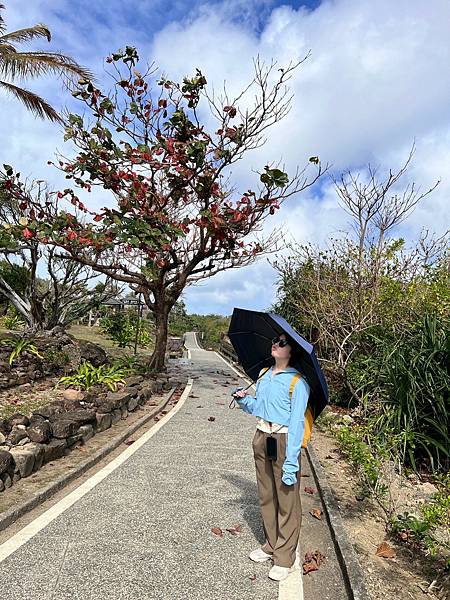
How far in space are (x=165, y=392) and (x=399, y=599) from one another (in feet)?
30.4

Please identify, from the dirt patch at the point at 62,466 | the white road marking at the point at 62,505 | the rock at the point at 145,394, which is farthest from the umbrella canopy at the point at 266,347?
the rock at the point at 145,394

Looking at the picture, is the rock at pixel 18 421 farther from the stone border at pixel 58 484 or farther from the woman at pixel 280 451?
the woman at pixel 280 451

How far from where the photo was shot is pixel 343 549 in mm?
3994

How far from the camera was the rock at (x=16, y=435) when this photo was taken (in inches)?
227

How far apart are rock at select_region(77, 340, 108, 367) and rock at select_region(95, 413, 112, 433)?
4.40m

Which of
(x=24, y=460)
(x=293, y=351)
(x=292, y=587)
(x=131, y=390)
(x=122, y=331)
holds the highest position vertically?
(x=122, y=331)

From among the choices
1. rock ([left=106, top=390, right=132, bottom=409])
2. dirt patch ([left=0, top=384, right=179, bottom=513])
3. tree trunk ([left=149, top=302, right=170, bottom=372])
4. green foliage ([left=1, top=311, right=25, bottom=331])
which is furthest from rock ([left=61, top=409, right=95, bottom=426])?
green foliage ([left=1, top=311, right=25, bottom=331])

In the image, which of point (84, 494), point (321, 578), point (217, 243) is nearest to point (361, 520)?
point (321, 578)

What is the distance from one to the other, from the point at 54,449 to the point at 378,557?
3711mm

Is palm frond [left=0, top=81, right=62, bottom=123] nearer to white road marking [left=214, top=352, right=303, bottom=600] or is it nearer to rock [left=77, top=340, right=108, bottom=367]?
rock [left=77, top=340, right=108, bottom=367]

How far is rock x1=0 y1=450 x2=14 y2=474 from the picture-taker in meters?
4.89

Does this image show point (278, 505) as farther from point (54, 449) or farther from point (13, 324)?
point (13, 324)

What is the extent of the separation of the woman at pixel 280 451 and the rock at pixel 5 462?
2.47 meters

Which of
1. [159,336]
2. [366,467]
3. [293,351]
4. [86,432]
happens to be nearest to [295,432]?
[293,351]
